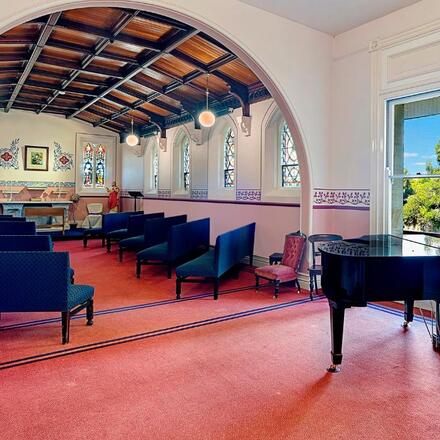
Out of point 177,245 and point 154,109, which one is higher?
point 154,109

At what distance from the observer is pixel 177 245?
608cm

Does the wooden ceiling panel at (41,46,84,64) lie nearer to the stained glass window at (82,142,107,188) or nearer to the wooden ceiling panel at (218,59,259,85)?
the wooden ceiling panel at (218,59,259,85)


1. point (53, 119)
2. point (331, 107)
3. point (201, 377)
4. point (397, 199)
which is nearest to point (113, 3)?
point (331, 107)

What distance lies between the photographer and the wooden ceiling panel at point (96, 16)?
508 cm

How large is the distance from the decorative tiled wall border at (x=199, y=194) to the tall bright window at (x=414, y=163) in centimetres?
430

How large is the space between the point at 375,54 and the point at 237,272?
3.55m

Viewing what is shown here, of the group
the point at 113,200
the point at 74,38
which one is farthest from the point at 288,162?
the point at 113,200

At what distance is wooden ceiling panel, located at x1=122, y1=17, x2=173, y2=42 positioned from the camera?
5286 millimetres

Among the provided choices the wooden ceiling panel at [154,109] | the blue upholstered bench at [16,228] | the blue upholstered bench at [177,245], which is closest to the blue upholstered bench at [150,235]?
the blue upholstered bench at [177,245]

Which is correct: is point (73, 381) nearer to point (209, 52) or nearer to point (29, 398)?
point (29, 398)

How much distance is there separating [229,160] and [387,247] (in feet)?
17.0

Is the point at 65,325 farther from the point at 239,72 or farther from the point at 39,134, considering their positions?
the point at 39,134

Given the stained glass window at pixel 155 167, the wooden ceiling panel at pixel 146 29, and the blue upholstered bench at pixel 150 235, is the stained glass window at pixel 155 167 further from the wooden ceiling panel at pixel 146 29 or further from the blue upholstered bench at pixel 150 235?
the wooden ceiling panel at pixel 146 29

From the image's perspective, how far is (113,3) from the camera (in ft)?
12.6
